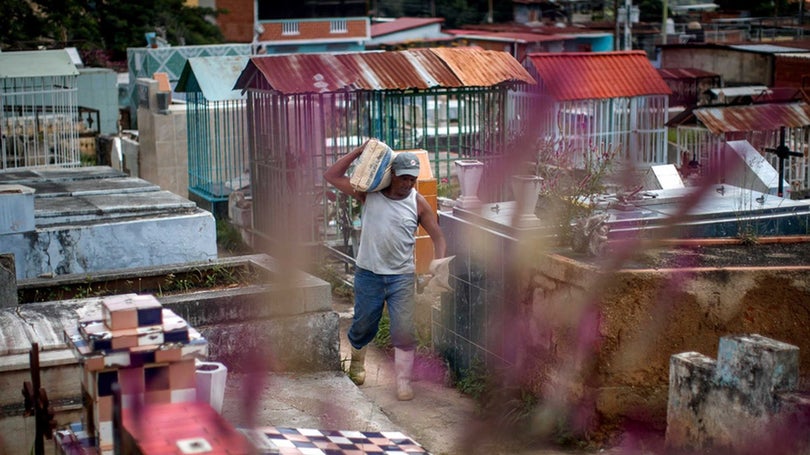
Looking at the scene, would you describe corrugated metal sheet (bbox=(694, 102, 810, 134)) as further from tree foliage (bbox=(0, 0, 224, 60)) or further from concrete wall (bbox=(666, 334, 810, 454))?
tree foliage (bbox=(0, 0, 224, 60))

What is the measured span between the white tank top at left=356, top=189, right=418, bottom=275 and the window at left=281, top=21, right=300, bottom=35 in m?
34.1

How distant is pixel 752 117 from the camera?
1371 centimetres

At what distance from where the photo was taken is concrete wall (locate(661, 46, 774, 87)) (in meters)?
24.1

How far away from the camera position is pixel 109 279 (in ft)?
23.6

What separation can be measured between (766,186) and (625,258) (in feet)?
33.0

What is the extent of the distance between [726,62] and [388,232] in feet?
69.4

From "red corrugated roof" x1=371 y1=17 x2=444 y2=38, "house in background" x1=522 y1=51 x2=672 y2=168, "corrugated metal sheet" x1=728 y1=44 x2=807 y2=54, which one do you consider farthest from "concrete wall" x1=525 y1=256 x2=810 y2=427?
"red corrugated roof" x1=371 y1=17 x2=444 y2=38

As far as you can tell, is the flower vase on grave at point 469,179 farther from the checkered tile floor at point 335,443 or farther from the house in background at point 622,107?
the house in background at point 622,107

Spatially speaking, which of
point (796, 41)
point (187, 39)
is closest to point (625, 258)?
point (796, 41)

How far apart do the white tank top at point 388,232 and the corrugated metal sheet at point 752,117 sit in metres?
7.48

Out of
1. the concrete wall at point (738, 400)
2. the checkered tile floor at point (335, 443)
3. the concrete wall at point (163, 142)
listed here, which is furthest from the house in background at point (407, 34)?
the checkered tile floor at point (335, 443)

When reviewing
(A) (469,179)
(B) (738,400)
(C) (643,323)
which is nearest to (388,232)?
(A) (469,179)

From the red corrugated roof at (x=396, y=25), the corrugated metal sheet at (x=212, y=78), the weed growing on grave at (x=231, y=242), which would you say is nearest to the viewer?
the weed growing on grave at (x=231, y=242)

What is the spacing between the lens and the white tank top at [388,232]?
670 cm
